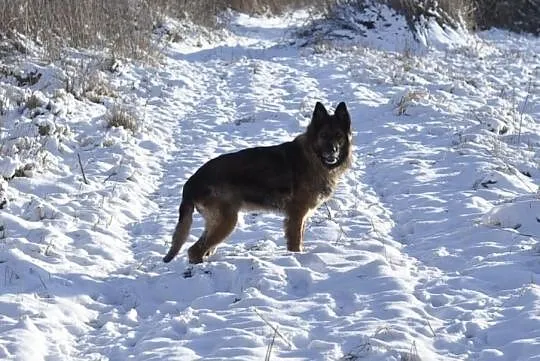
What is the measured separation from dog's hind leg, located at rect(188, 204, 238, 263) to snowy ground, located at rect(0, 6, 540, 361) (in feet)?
0.49

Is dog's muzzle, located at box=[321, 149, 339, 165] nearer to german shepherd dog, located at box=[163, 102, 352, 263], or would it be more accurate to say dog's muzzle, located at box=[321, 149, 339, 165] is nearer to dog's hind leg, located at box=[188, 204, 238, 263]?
german shepherd dog, located at box=[163, 102, 352, 263]

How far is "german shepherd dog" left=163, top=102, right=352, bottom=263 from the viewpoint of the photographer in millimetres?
5418

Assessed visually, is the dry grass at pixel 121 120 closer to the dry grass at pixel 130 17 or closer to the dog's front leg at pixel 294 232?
the dry grass at pixel 130 17

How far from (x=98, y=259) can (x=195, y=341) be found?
1.82 m

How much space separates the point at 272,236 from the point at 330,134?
3.90 ft

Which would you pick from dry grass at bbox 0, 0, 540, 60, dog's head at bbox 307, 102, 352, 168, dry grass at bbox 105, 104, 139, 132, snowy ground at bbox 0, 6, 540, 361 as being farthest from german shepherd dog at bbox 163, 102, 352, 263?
dry grass at bbox 0, 0, 540, 60

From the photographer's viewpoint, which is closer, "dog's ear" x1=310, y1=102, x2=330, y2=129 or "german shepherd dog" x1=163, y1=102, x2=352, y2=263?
"german shepherd dog" x1=163, y1=102, x2=352, y2=263

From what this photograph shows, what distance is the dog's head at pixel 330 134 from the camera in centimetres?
582

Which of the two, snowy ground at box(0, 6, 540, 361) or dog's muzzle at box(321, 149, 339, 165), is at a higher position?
dog's muzzle at box(321, 149, 339, 165)

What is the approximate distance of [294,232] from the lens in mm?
Result: 5684

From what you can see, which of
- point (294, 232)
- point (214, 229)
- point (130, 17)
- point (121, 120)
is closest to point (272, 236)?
point (294, 232)

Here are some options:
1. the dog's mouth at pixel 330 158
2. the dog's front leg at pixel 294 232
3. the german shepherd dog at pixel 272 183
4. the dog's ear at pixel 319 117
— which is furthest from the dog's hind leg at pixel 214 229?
the dog's ear at pixel 319 117

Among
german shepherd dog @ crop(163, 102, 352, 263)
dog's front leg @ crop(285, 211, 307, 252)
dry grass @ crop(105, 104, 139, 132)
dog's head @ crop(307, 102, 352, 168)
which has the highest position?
dog's head @ crop(307, 102, 352, 168)

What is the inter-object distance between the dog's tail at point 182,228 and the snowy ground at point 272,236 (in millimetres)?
131
